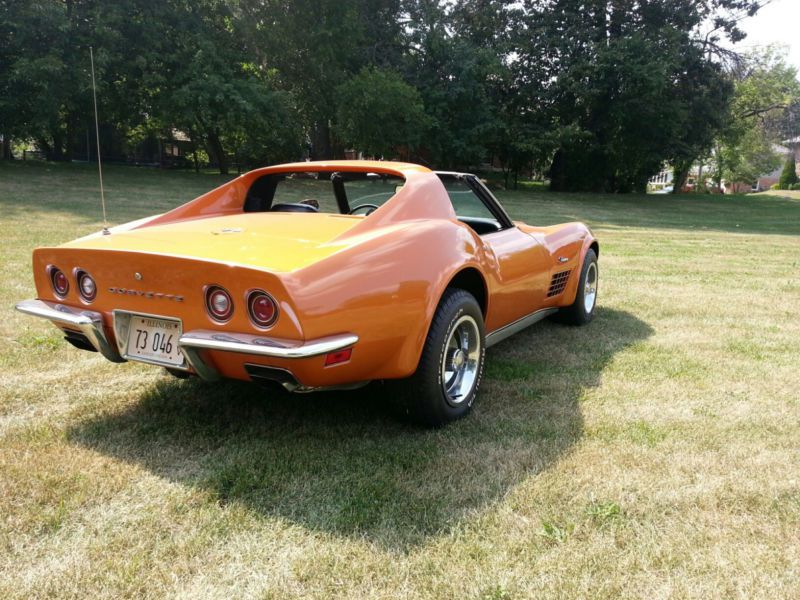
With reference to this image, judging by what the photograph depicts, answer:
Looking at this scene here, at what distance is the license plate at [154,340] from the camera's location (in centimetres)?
269

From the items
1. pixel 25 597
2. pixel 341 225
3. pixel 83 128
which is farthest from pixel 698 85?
pixel 25 597

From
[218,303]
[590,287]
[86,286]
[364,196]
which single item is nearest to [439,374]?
[218,303]

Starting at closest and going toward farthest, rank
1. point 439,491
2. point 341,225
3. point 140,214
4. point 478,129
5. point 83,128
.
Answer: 1. point 439,491
2. point 341,225
3. point 140,214
4. point 478,129
5. point 83,128

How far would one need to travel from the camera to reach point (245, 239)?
2924 millimetres

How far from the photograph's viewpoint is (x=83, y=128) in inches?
1135

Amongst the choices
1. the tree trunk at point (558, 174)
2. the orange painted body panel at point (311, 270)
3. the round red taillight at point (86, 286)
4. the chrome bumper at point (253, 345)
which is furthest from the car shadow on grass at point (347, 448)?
the tree trunk at point (558, 174)

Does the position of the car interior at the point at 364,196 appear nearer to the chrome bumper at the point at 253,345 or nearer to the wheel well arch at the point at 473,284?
the wheel well arch at the point at 473,284

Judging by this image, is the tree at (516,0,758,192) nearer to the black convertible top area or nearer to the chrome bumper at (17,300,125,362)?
the black convertible top area

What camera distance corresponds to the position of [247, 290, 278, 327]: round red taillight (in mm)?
2473

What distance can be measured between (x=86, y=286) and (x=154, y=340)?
0.47m

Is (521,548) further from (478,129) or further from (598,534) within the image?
(478,129)

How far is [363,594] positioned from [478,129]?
84.7ft

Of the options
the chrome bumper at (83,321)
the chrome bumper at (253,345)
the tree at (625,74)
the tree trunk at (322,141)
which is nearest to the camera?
the chrome bumper at (253,345)

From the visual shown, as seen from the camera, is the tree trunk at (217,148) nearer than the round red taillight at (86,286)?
No
